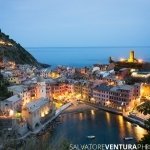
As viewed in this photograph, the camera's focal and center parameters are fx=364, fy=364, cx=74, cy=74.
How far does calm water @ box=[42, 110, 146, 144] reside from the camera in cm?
1560

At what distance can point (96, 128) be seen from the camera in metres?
17.3

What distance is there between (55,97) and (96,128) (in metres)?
7.33

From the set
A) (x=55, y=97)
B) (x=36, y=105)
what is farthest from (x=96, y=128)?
(x=55, y=97)

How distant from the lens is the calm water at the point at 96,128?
15.6 metres

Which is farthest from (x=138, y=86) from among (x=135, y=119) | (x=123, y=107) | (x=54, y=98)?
(x=54, y=98)

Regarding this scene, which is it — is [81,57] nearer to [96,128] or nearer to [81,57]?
[81,57]

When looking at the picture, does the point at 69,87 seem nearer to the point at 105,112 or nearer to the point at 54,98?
the point at 54,98

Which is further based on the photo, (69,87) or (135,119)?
(69,87)

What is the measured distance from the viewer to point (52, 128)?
17219mm

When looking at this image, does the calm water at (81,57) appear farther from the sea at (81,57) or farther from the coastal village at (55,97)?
the coastal village at (55,97)

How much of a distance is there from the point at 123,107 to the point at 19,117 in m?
6.51

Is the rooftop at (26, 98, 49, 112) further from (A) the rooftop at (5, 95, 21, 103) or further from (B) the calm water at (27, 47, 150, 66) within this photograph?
(B) the calm water at (27, 47, 150, 66)

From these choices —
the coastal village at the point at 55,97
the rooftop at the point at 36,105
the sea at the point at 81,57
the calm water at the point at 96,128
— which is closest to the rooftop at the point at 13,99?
the coastal village at the point at 55,97

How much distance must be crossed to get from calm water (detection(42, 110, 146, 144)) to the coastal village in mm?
728
